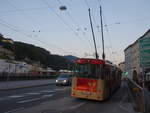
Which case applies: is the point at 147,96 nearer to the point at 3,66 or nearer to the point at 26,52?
the point at 3,66

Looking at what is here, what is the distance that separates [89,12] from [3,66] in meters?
47.2

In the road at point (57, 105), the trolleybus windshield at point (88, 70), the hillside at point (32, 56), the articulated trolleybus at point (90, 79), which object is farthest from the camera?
the hillside at point (32, 56)

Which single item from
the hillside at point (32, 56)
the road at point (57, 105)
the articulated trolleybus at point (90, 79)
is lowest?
the road at point (57, 105)

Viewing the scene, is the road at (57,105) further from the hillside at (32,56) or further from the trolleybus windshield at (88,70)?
the hillside at (32,56)

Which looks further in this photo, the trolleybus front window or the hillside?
the hillside

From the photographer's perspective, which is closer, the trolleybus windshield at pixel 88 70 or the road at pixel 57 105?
the road at pixel 57 105

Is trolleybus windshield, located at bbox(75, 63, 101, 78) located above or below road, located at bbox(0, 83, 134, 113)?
above

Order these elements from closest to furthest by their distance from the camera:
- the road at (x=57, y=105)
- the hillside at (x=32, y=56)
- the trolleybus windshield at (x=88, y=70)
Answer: the road at (x=57, y=105) < the trolleybus windshield at (x=88, y=70) < the hillside at (x=32, y=56)

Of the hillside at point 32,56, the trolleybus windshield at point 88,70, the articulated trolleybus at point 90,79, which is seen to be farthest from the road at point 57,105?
the hillside at point 32,56

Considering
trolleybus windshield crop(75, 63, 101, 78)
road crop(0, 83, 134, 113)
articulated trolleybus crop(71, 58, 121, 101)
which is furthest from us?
trolleybus windshield crop(75, 63, 101, 78)

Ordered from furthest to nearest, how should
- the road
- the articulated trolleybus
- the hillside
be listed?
the hillside < the articulated trolleybus < the road

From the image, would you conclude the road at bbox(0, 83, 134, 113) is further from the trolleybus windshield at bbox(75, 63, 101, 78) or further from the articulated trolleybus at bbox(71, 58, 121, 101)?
the trolleybus windshield at bbox(75, 63, 101, 78)

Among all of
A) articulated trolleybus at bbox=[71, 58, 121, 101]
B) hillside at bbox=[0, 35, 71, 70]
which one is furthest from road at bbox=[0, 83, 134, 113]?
hillside at bbox=[0, 35, 71, 70]

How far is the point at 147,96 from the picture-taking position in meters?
9.36
